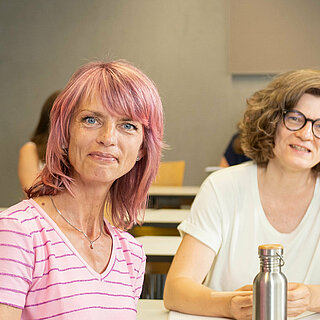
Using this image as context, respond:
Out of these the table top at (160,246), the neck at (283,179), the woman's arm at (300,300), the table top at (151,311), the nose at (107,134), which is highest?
the nose at (107,134)

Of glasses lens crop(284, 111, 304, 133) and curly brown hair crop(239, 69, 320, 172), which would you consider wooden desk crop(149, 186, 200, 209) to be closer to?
curly brown hair crop(239, 69, 320, 172)

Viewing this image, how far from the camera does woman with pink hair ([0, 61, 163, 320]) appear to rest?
3.93ft

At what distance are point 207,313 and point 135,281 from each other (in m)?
0.41

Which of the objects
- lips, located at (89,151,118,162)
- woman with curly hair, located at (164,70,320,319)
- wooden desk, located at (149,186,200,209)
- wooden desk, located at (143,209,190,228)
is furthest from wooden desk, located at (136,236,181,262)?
wooden desk, located at (149,186,200,209)

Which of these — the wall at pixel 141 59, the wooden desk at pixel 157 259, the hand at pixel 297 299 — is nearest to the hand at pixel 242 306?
the hand at pixel 297 299

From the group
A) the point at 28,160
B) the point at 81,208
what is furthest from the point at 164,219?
the point at 81,208

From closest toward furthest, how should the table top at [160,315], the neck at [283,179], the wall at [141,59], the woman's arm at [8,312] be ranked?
the woman's arm at [8,312]
the table top at [160,315]
the neck at [283,179]
the wall at [141,59]

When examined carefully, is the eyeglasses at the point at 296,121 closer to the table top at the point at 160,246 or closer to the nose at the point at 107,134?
the table top at the point at 160,246

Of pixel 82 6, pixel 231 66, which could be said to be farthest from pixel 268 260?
pixel 82 6

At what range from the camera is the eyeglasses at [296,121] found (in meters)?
2.03

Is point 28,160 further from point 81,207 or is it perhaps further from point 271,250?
point 271,250

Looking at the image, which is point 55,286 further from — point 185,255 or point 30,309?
point 185,255

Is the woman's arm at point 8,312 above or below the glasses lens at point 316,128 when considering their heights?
below

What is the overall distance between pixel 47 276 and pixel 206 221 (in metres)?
0.89
